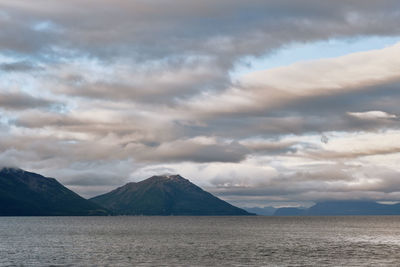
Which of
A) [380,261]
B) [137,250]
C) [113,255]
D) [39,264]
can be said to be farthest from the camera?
[137,250]

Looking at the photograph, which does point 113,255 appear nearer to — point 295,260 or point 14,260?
point 14,260

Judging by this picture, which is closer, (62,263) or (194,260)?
(62,263)

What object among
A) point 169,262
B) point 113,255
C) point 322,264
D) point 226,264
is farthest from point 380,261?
point 113,255

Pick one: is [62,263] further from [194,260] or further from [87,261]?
[194,260]

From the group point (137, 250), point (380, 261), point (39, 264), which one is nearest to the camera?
point (39, 264)

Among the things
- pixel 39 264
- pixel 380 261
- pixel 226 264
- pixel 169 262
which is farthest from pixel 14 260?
pixel 380 261

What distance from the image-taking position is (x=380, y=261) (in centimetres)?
11775

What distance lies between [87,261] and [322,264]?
54426 millimetres

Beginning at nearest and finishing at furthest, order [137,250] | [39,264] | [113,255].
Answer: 1. [39,264]
2. [113,255]
3. [137,250]

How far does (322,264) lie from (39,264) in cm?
6402

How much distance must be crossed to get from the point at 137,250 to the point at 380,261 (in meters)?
67.6

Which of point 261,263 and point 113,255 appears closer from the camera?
point 261,263

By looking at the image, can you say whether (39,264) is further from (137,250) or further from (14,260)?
(137,250)

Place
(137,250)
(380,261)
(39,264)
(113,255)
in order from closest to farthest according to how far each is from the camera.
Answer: (39,264) → (380,261) → (113,255) → (137,250)
